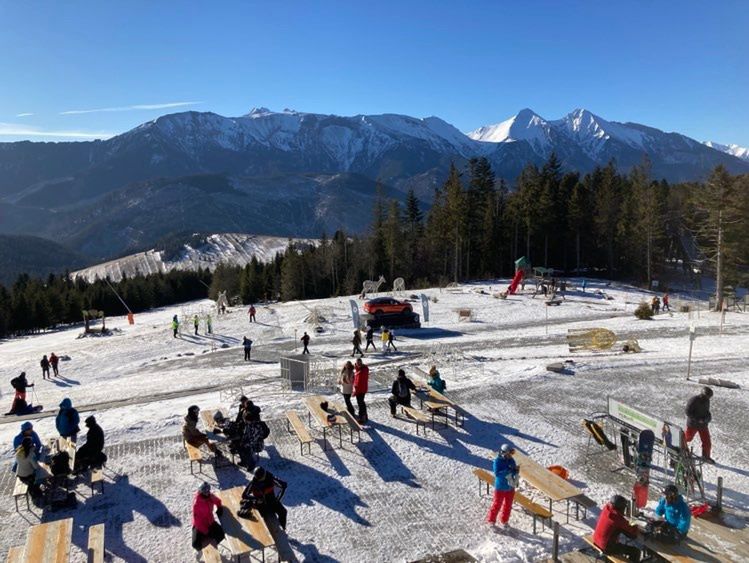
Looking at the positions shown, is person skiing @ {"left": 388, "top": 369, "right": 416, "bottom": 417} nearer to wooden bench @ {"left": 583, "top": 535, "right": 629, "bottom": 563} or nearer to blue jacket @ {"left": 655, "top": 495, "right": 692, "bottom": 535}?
wooden bench @ {"left": 583, "top": 535, "right": 629, "bottom": 563}

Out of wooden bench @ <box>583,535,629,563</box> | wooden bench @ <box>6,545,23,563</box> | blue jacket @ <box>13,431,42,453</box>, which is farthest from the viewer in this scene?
blue jacket @ <box>13,431,42,453</box>

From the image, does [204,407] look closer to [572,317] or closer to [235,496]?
[235,496]

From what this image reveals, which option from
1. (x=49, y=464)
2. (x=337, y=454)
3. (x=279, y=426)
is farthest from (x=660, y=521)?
(x=49, y=464)

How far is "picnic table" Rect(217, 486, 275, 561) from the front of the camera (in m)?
8.42

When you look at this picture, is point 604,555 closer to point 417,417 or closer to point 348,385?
point 417,417

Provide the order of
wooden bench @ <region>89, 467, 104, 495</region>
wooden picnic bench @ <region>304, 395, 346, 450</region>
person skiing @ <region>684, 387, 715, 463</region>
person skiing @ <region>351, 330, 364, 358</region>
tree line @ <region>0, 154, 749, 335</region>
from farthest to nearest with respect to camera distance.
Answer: tree line @ <region>0, 154, 749, 335</region>
person skiing @ <region>351, 330, 364, 358</region>
wooden picnic bench @ <region>304, 395, 346, 450</region>
person skiing @ <region>684, 387, 715, 463</region>
wooden bench @ <region>89, 467, 104, 495</region>

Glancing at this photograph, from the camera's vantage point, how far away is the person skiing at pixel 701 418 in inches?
459

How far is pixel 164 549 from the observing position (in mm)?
9219

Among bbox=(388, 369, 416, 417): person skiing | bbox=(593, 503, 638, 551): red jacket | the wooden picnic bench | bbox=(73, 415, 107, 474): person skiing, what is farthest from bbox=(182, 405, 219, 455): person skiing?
bbox=(593, 503, 638, 551): red jacket

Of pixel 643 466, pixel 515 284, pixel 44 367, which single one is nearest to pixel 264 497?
pixel 643 466

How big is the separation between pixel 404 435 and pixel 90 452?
744 cm

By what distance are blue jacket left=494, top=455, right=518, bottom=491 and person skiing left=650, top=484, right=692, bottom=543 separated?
2.31 metres

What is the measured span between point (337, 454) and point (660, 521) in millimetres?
7058

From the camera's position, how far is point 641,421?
11102 millimetres
